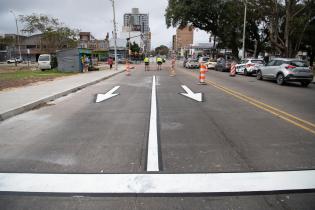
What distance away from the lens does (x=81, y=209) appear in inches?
130

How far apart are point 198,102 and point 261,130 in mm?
4217

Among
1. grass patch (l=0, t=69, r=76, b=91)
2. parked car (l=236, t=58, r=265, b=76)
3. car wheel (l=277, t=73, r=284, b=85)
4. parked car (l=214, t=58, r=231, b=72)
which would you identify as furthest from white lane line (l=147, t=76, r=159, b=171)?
parked car (l=214, t=58, r=231, b=72)

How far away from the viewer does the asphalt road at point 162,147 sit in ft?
11.4

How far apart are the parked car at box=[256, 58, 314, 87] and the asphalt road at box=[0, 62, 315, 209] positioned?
29.6ft

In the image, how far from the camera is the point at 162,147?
216 inches

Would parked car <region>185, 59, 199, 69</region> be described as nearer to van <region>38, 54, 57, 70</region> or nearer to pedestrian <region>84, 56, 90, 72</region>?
pedestrian <region>84, 56, 90, 72</region>

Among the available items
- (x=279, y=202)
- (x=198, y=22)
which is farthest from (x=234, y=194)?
(x=198, y=22)

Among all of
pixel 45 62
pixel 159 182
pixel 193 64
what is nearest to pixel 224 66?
pixel 193 64

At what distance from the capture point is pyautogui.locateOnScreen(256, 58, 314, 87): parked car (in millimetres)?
17359

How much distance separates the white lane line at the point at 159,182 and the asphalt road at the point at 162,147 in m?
0.16

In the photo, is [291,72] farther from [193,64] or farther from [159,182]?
[193,64]

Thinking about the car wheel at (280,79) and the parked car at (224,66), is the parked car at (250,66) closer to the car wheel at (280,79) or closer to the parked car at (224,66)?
the parked car at (224,66)

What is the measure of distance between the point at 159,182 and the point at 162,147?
5.03 ft

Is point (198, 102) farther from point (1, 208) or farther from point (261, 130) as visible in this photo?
point (1, 208)
